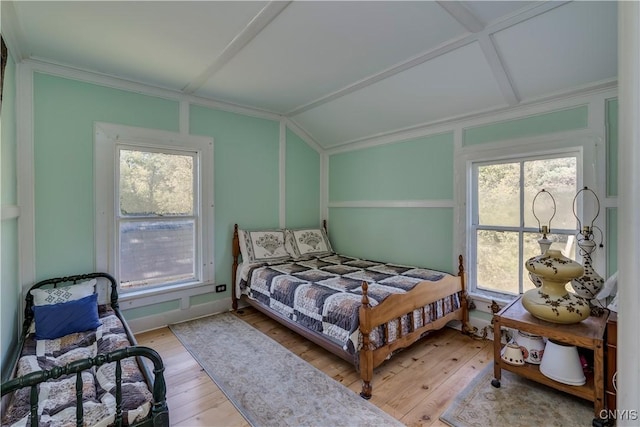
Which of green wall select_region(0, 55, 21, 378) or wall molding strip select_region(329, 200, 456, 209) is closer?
green wall select_region(0, 55, 21, 378)

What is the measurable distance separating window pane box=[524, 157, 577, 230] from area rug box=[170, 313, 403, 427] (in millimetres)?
2059

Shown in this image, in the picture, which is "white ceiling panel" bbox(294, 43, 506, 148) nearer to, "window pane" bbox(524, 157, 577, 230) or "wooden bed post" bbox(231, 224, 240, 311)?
"window pane" bbox(524, 157, 577, 230)

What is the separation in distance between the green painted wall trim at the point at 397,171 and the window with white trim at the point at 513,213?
0.30 m

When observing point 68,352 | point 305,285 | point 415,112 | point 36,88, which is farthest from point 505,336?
point 36,88

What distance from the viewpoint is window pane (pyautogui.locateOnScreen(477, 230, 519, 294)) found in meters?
2.73

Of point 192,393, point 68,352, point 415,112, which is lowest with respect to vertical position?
point 192,393

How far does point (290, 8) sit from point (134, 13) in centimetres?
99

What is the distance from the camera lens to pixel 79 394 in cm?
113

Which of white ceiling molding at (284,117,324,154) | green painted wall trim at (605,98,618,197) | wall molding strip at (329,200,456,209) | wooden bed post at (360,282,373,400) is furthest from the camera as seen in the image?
white ceiling molding at (284,117,324,154)

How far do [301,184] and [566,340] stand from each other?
3.22 m

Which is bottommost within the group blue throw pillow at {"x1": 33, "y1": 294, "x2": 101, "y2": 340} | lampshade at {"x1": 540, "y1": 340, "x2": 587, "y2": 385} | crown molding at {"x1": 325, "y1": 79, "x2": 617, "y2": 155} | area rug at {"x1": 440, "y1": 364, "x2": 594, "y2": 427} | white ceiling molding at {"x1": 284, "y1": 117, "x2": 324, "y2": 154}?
area rug at {"x1": 440, "y1": 364, "x2": 594, "y2": 427}

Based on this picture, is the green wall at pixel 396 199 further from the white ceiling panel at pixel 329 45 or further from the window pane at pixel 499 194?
the white ceiling panel at pixel 329 45

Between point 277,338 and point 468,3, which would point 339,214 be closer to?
point 277,338

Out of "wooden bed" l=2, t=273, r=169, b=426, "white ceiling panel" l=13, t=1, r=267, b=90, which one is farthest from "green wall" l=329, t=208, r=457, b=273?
"wooden bed" l=2, t=273, r=169, b=426
